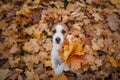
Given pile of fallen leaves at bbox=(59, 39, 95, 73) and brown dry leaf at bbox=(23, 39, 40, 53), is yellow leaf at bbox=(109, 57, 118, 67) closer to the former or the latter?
pile of fallen leaves at bbox=(59, 39, 95, 73)

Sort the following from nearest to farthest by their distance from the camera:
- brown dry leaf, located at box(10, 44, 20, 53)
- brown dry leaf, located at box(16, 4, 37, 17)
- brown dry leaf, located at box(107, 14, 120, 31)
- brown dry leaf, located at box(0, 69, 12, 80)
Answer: brown dry leaf, located at box(0, 69, 12, 80)
brown dry leaf, located at box(10, 44, 20, 53)
brown dry leaf, located at box(107, 14, 120, 31)
brown dry leaf, located at box(16, 4, 37, 17)

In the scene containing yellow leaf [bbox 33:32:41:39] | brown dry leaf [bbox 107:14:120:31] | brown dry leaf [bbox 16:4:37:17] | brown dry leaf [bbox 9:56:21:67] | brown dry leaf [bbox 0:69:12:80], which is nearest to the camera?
brown dry leaf [bbox 0:69:12:80]

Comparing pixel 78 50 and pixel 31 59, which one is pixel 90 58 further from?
pixel 31 59

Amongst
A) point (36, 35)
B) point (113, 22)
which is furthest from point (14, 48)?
point (113, 22)

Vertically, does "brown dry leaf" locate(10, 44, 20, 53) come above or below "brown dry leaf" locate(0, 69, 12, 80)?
above

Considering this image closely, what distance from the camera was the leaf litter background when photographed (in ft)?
6.88

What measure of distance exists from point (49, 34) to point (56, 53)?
12.8 inches

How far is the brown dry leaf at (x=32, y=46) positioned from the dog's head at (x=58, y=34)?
24cm

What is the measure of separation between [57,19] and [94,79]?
99cm

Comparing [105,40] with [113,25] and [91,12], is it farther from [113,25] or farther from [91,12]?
[91,12]

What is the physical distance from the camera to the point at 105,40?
234cm

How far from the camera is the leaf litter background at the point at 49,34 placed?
2098 millimetres

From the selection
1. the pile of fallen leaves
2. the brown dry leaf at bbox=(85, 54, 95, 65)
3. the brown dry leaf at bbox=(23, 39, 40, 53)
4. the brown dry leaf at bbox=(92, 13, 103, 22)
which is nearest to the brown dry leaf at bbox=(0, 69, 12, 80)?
the brown dry leaf at bbox=(23, 39, 40, 53)

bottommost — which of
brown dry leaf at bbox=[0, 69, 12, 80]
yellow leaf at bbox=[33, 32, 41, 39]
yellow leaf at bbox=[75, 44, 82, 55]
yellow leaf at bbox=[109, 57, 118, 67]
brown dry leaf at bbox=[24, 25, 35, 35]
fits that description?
yellow leaf at bbox=[109, 57, 118, 67]
